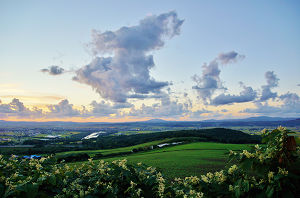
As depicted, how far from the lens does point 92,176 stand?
4469 mm

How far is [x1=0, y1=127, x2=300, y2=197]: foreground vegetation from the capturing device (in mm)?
2850

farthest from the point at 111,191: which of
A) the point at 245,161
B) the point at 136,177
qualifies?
the point at 245,161

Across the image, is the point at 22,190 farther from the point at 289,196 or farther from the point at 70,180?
the point at 289,196

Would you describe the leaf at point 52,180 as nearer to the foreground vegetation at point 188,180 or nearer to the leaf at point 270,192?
the foreground vegetation at point 188,180

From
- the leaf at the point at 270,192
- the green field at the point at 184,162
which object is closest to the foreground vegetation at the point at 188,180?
the leaf at the point at 270,192

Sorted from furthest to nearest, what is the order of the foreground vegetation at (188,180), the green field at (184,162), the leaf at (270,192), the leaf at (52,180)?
the green field at (184,162), the leaf at (52,180), the foreground vegetation at (188,180), the leaf at (270,192)

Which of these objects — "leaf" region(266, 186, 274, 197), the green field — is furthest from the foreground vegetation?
the green field

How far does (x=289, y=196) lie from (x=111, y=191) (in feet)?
9.48

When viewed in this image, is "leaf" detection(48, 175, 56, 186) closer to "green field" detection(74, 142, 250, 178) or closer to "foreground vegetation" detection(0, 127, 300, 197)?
"foreground vegetation" detection(0, 127, 300, 197)

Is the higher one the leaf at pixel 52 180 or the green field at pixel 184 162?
the leaf at pixel 52 180

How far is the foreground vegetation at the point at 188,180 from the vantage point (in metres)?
2.85

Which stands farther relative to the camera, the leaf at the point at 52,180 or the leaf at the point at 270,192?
the leaf at the point at 52,180

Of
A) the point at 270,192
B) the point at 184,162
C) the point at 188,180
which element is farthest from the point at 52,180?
the point at 184,162

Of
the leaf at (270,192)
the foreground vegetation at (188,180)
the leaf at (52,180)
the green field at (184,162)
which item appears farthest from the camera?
the green field at (184,162)
